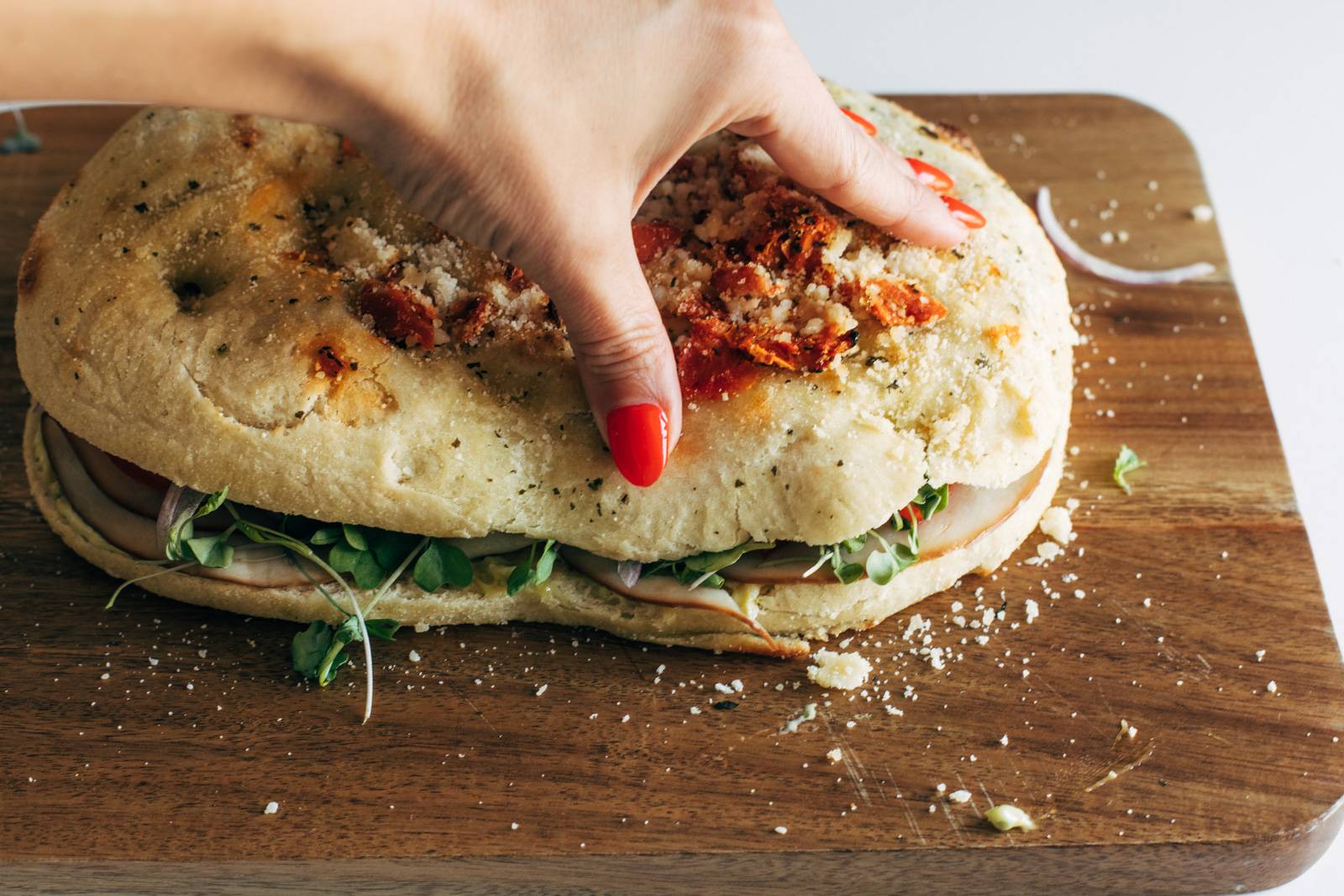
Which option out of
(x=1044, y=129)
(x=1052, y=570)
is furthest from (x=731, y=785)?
(x=1044, y=129)

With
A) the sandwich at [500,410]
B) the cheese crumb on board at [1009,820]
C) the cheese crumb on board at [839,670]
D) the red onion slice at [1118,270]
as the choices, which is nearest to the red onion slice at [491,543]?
the sandwich at [500,410]

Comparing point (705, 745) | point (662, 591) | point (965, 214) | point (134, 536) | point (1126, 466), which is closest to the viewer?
point (705, 745)

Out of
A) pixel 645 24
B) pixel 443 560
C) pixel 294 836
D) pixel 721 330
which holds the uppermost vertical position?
pixel 645 24

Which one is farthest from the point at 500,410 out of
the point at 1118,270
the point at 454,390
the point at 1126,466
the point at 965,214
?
the point at 1118,270

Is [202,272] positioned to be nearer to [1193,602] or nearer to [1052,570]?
[1052,570]

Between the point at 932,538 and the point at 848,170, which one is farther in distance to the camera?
the point at 932,538

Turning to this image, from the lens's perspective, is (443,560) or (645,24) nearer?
(645,24)

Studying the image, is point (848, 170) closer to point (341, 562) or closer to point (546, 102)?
point (546, 102)
